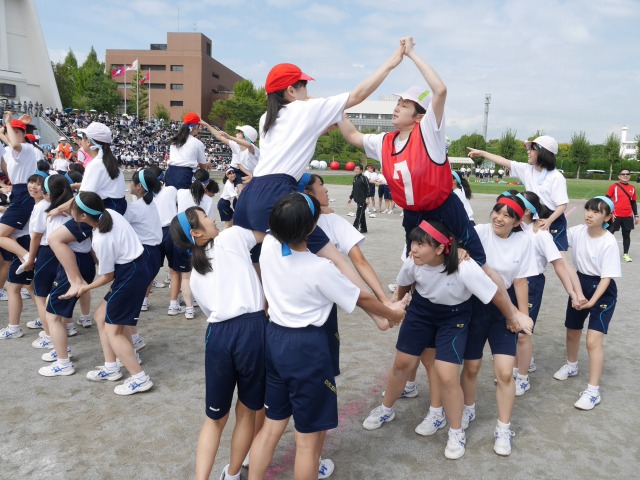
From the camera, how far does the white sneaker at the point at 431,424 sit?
12.7 ft

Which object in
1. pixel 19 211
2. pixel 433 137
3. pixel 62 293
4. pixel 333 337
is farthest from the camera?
pixel 19 211

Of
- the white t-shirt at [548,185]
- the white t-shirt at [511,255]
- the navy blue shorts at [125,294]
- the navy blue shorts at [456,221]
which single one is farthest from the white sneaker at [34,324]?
the white t-shirt at [548,185]

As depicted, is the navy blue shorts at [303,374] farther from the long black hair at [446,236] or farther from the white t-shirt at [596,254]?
the white t-shirt at [596,254]

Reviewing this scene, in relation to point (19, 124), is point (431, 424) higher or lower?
lower

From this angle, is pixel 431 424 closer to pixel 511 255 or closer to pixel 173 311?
pixel 511 255

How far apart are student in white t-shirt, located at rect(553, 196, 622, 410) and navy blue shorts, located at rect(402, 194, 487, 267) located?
5.16 feet

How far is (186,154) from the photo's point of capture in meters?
7.99

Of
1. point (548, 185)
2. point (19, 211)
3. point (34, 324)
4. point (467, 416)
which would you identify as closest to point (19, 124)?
point (19, 211)

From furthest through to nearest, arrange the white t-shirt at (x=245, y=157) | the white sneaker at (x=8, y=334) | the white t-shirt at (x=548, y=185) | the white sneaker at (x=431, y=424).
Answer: the white t-shirt at (x=245, y=157)
the white t-shirt at (x=548, y=185)
the white sneaker at (x=8, y=334)
the white sneaker at (x=431, y=424)

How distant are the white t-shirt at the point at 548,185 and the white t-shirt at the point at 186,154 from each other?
4.90 metres

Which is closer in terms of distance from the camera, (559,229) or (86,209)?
(86,209)

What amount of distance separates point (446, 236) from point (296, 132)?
4.03ft

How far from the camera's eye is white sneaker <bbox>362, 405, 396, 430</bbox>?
394 cm

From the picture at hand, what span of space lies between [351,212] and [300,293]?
647 inches
